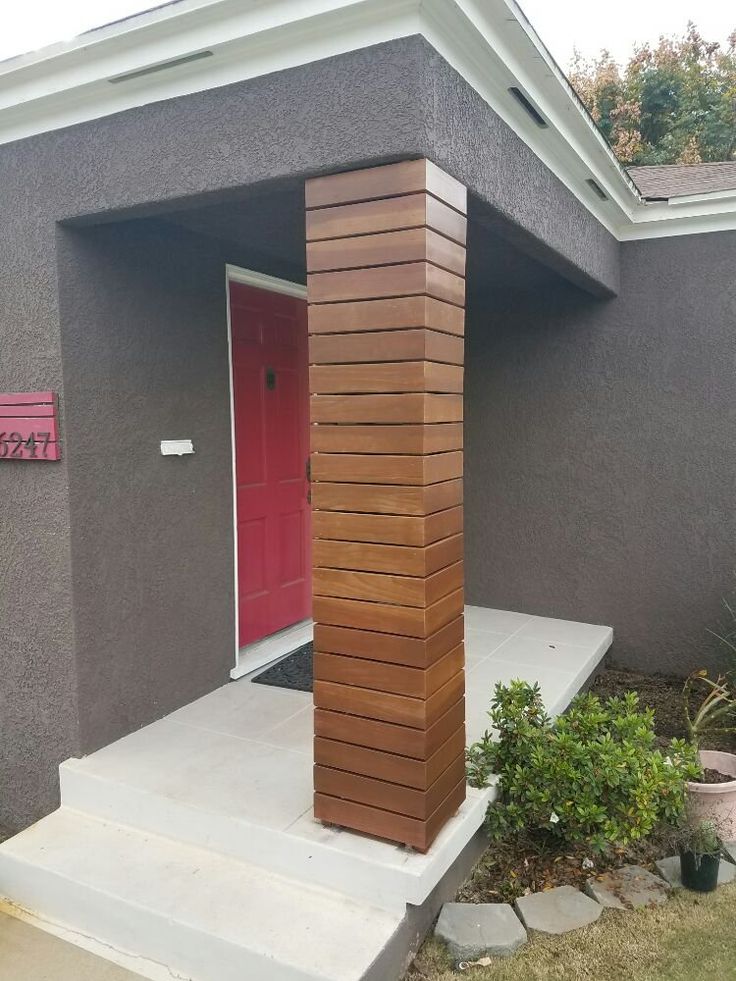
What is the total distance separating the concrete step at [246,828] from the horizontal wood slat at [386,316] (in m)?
1.74

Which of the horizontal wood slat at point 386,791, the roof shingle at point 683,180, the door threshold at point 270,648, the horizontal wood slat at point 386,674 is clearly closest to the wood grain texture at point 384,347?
the horizontal wood slat at point 386,674

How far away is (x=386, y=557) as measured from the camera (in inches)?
94.0

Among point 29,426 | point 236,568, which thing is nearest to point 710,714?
point 236,568

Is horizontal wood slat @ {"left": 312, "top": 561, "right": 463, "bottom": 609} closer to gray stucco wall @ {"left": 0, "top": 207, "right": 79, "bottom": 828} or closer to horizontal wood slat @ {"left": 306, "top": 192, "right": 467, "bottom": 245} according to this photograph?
horizontal wood slat @ {"left": 306, "top": 192, "right": 467, "bottom": 245}

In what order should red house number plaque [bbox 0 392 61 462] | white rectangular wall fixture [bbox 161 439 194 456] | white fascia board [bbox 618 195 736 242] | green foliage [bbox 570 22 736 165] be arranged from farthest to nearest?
green foliage [bbox 570 22 736 165] → white fascia board [bbox 618 195 736 242] → white rectangular wall fixture [bbox 161 439 194 456] → red house number plaque [bbox 0 392 61 462]

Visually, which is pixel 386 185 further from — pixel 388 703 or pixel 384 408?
pixel 388 703

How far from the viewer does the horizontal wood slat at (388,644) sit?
2.37 m

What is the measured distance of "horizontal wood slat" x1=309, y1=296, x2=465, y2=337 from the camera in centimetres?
224

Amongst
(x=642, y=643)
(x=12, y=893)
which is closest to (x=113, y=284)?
(x=12, y=893)

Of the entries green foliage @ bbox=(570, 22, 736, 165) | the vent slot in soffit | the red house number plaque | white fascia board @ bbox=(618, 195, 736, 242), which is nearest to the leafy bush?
the red house number plaque

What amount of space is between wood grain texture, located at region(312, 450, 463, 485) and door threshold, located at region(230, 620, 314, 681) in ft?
6.82

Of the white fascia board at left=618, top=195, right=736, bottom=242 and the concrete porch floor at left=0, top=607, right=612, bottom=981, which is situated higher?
the white fascia board at left=618, top=195, right=736, bottom=242

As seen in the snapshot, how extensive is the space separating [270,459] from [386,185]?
2.50 meters

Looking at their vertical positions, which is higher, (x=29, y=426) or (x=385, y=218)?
(x=385, y=218)
